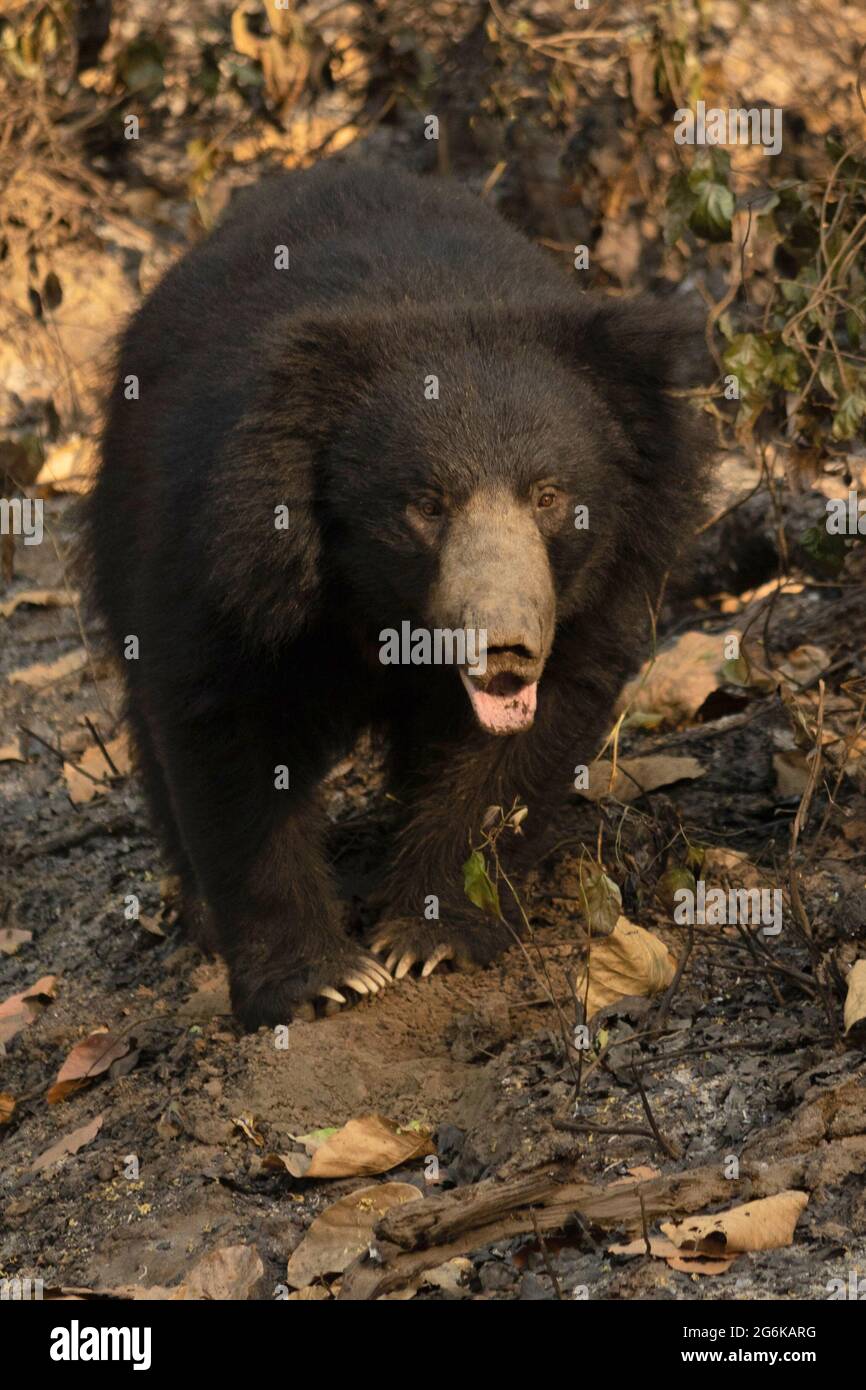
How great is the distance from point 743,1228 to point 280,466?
5.54 ft

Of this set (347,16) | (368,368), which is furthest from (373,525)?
(347,16)

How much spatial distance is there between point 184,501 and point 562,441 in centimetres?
77

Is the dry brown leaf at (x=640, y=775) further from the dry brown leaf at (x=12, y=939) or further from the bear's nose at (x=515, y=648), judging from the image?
the dry brown leaf at (x=12, y=939)

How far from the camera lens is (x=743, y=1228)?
8.30ft

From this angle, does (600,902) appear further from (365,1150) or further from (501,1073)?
(365,1150)

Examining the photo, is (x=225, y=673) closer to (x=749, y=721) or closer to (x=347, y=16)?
(x=749, y=721)

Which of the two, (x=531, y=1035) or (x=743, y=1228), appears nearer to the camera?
(x=743, y=1228)

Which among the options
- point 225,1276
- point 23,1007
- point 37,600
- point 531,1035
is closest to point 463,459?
point 531,1035

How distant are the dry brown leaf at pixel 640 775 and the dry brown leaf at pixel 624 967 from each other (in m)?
0.92

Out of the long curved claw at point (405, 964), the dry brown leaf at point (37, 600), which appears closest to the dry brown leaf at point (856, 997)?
the long curved claw at point (405, 964)

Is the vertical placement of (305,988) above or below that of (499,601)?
below
